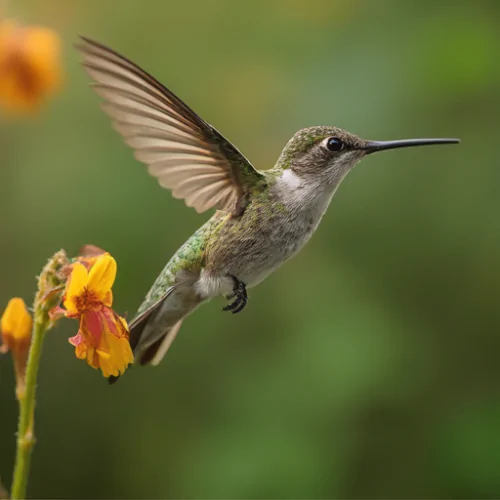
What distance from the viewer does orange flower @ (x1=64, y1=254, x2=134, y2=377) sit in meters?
1.79

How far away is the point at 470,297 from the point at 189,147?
6.71ft

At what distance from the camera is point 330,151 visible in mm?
2168

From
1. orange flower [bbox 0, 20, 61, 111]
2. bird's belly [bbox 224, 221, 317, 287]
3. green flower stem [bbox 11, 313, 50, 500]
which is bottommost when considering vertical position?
green flower stem [bbox 11, 313, 50, 500]

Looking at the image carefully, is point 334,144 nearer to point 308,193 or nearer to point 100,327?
point 308,193

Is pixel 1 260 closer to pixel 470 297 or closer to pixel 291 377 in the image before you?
pixel 291 377

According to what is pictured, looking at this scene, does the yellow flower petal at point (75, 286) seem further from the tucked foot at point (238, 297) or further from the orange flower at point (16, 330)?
the tucked foot at point (238, 297)

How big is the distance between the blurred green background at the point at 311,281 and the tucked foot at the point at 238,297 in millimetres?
Result: 1269

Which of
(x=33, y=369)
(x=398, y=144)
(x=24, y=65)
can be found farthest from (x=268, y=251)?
(x=24, y=65)

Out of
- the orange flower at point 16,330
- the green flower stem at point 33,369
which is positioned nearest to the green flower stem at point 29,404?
the green flower stem at point 33,369

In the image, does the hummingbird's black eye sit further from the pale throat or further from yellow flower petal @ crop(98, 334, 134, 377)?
yellow flower petal @ crop(98, 334, 134, 377)

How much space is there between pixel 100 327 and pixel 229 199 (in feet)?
2.22

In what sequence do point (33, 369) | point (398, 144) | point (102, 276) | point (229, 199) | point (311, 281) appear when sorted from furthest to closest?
point (311, 281)
point (229, 199)
point (398, 144)
point (102, 276)
point (33, 369)

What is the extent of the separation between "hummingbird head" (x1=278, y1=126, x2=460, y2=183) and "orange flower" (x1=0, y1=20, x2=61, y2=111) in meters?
1.93

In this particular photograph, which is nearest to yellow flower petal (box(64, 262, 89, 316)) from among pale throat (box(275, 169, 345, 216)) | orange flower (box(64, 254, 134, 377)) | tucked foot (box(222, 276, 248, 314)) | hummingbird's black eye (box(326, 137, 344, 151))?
orange flower (box(64, 254, 134, 377))
